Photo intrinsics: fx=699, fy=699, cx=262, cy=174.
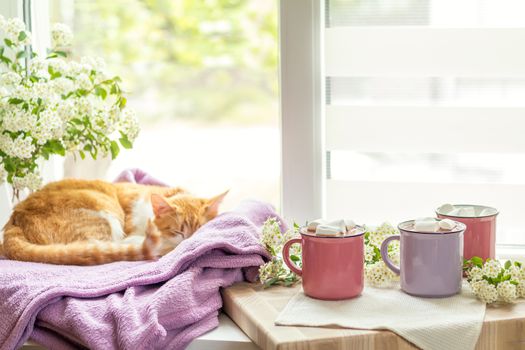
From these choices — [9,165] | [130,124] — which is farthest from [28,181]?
[130,124]

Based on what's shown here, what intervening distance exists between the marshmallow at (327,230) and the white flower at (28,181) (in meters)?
0.70

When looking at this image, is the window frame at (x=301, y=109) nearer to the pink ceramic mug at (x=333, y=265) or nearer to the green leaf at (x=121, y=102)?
the green leaf at (x=121, y=102)

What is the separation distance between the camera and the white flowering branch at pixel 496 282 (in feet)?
3.81

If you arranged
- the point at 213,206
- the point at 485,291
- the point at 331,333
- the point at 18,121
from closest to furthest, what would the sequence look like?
the point at 331,333 → the point at 485,291 → the point at 18,121 → the point at 213,206

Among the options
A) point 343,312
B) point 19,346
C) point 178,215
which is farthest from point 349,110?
point 19,346

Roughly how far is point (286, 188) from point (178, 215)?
0.92 feet

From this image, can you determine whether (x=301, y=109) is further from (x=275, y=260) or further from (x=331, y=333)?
(x=331, y=333)

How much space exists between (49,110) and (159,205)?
33cm

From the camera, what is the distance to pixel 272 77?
5.46 metres


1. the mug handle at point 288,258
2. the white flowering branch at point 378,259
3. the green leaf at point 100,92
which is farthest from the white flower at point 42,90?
the white flowering branch at point 378,259

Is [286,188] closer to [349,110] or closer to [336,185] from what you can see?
[336,185]

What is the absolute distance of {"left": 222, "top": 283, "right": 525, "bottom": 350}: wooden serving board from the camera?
104 centimetres

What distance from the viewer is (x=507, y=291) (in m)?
1.15

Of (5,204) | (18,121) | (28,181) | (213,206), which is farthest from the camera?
(5,204)
